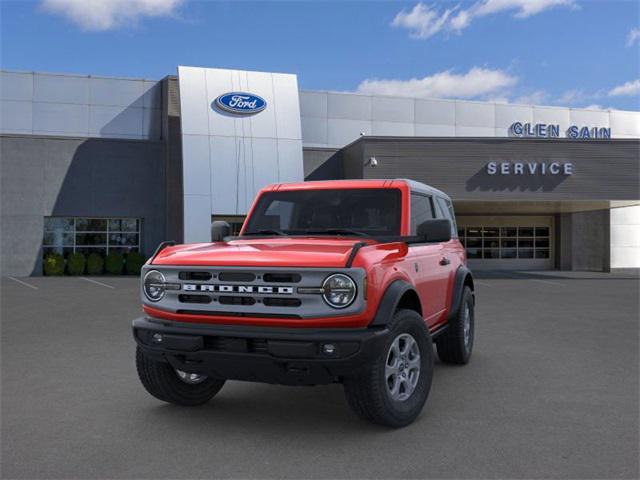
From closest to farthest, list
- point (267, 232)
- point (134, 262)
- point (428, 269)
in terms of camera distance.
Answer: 1. point (428, 269)
2. point (267, 232)
3. point (134, 262)

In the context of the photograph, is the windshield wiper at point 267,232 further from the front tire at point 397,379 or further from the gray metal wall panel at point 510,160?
the gray metal wall panel at point 510,160

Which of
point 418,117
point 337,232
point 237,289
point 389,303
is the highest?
point 418,117

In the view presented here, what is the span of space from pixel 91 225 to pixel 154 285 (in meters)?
22.6

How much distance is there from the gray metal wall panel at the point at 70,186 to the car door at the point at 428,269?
69.5 ft

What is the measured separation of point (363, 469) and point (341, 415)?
1.15 metres

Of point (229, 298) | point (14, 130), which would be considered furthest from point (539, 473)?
point (14, 130)

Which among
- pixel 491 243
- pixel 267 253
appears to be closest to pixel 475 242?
pixel 491 243

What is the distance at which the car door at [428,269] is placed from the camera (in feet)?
17.4

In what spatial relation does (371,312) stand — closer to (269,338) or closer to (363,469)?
(269,338)

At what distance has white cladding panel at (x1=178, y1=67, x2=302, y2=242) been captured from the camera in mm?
23312

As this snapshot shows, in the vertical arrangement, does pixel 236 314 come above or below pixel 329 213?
below

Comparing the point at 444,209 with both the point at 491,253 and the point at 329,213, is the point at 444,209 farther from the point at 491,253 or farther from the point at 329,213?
the point at 491,253

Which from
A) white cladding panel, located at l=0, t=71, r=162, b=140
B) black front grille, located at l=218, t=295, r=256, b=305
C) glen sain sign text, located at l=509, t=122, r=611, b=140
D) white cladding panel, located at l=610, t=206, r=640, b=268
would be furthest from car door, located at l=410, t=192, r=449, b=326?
glen sain sign text, located at l=509, t=122, r=611, b=140

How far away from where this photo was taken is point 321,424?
4668 mm
